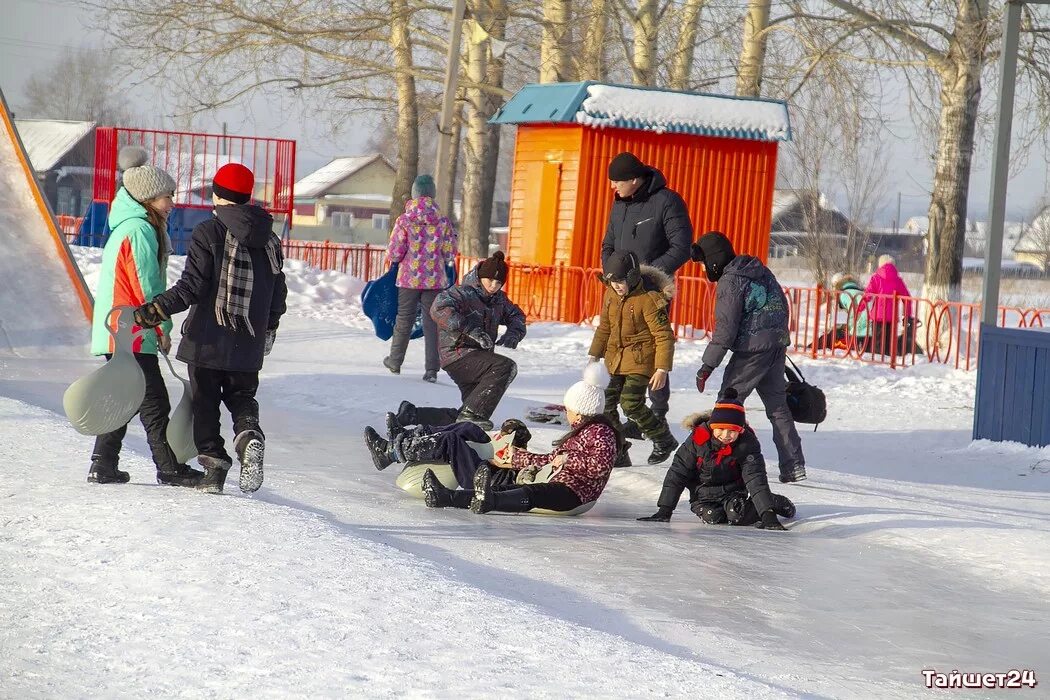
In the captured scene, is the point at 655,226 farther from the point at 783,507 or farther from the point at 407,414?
the point at 783,507

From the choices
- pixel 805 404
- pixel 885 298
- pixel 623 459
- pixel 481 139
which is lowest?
pixel 623 459

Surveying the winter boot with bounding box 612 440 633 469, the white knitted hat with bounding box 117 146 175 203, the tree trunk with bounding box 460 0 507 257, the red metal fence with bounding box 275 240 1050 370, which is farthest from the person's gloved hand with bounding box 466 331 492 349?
the tree trunk with bounding box 460 0 507 257

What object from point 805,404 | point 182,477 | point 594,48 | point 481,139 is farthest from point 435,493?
point 481,139

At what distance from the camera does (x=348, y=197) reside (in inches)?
4341

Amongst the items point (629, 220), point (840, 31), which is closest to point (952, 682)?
point (629, 220)

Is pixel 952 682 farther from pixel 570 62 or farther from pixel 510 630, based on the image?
pixel 570 62

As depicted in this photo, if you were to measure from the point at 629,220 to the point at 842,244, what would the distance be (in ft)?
118

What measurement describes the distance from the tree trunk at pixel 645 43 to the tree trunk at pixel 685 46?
0.53 metres

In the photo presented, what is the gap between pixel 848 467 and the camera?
1089 cm

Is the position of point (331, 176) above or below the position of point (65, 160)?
above

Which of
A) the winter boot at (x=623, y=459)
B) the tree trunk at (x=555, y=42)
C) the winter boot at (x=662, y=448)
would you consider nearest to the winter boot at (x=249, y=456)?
the winter boot at (x=623, y=459)

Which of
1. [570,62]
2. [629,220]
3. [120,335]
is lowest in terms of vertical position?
[120,335]

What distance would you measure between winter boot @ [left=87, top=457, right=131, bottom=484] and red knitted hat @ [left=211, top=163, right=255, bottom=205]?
55.3 inches

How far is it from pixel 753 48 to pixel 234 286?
19739 millimetres
